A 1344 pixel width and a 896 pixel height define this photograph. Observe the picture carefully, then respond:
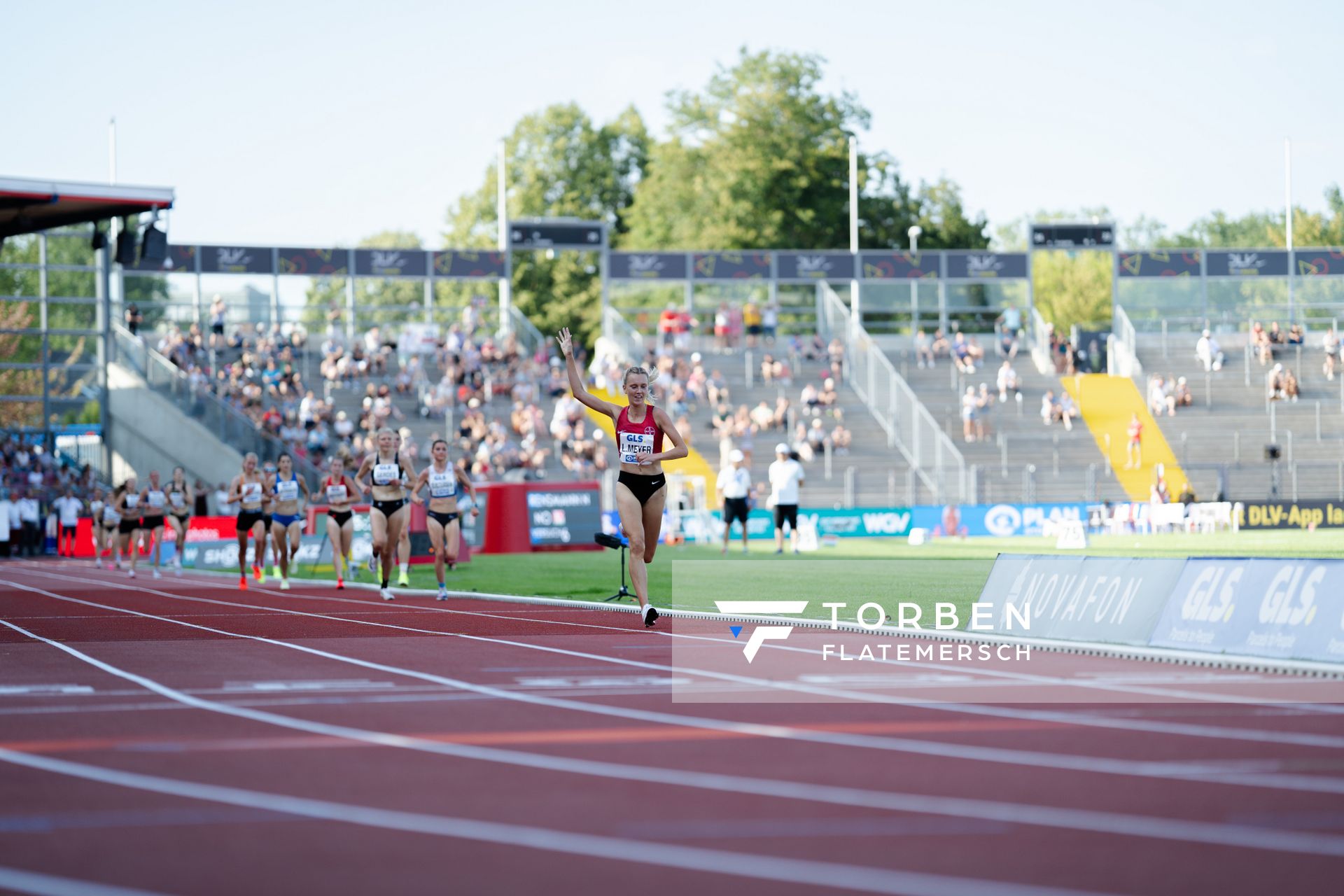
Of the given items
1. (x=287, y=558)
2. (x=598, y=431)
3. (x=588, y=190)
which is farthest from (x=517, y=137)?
(x=287, y=558)

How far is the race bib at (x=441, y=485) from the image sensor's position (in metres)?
21.4

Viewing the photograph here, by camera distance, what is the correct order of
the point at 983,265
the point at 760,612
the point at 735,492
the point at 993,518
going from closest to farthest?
the point at 760,612
the point at 735,492
the point at 993,518
the point at 983,265

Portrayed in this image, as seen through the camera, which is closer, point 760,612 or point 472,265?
point 760,612

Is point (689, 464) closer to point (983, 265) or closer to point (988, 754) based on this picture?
point (983, 265)

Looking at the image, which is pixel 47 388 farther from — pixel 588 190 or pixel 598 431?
pixel 588 190

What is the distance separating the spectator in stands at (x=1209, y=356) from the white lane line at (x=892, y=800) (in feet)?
162

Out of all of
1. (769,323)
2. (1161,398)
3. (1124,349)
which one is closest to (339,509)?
(769,323)

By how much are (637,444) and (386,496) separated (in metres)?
7.27

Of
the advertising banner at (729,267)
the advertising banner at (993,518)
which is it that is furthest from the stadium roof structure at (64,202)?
the advertising banner at (729,267)

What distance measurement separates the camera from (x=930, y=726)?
915 centimetres

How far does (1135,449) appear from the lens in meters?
48.7

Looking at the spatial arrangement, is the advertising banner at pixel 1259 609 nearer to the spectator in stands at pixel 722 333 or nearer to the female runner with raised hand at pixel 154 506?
the female runner with raised hand at pixel 154 506

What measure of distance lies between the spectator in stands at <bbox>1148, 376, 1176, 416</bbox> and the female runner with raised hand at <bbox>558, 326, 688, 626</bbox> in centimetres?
3945

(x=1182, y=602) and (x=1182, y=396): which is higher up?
(x=1182, y=396)
